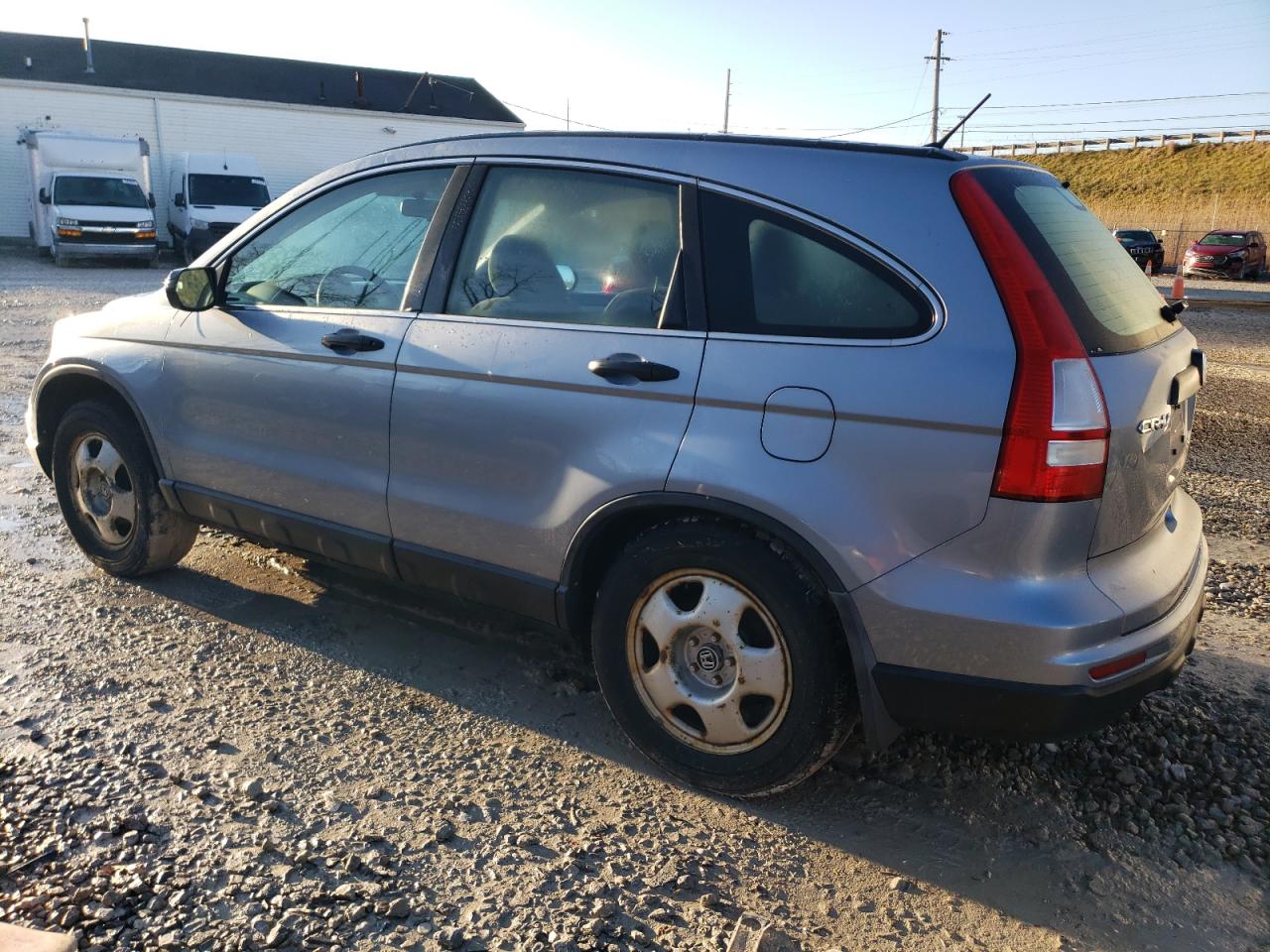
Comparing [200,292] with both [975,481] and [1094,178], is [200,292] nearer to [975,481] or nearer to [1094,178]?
[975,481]

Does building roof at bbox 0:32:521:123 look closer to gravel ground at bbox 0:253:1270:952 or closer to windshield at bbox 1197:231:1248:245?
windshield at bbox 1197:231:1248:245

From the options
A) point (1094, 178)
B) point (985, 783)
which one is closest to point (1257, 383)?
point (985, 783)

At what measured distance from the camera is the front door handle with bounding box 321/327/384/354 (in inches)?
140

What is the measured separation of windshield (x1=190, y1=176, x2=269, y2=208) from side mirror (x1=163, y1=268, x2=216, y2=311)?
2346cm

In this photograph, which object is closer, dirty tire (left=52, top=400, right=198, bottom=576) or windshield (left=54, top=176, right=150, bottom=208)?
dirty tire (left=52, top=400, right=198, bottom=576)

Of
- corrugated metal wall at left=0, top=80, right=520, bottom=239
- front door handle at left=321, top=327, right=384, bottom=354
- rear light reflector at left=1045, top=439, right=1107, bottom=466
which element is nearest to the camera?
rear light reflector at left=1045, top=439, right=1107, bottom=466

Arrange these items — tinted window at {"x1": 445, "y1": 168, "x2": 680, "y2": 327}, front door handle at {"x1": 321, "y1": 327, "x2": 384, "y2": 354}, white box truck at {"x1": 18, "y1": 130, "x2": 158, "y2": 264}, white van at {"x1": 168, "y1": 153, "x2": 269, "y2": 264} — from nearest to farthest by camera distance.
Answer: tinted window at {"x1": 445, "y1": 168, "x2": 680, "y2": 327} → front door handle at {"x1": 321, "y1": 327, "x2": 384, "y2": 354} → white box truck at {"x1": 18, "y1": 130, "x2": 158, "y2": 264} → white van at {"x1": 168, "y1": 153, "x2": 269, "y2": 264}

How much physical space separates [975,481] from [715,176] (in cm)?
119

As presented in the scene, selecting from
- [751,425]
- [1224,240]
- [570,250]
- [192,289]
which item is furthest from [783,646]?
[1224,240]

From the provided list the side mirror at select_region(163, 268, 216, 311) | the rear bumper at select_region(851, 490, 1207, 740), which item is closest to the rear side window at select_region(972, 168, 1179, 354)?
the rear bumper at select_region(851, 490, 1207, 740)

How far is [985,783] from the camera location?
3.18 m

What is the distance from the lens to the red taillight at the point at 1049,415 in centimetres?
245

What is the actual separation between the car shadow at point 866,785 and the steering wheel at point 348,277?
1311 millimetres

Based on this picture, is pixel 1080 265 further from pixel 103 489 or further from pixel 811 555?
pixel 103 489
